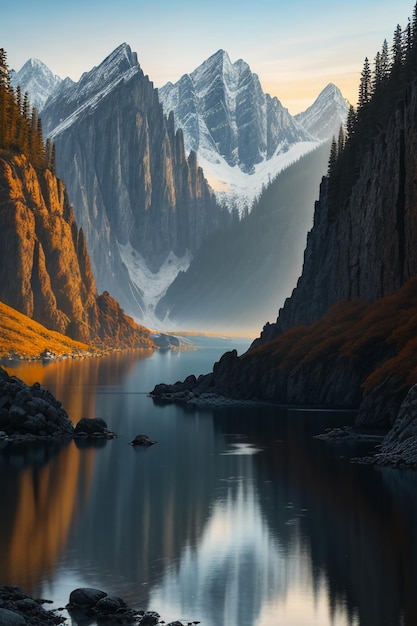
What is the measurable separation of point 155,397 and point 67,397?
622 inches

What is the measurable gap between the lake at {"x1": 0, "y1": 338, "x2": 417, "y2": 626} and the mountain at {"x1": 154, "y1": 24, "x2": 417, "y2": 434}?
18904 mm

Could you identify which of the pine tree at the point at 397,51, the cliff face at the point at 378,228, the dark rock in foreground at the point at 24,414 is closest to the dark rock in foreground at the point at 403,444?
the dark rock in foreground at the point at 24,414

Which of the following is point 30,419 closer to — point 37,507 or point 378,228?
point 37,507

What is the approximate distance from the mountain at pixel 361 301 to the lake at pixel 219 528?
18904 mm

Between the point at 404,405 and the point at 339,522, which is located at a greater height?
the point at 404,405

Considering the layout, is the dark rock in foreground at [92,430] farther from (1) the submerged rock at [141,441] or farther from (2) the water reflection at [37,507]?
(2) the water reflection at [37,507]

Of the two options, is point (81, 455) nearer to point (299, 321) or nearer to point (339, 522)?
point (339, 522)

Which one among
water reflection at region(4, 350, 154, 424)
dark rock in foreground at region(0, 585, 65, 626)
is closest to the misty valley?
dark rock in foreground at region(0, 585, 65, 626)

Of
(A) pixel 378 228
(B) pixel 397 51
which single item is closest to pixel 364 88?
(B) pixel 397 51

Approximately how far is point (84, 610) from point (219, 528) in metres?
16.3

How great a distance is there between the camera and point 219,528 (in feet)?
182

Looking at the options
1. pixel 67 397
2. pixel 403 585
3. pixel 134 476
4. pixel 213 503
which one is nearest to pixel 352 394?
pixel 67 397

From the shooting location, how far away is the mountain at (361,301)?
111 meters

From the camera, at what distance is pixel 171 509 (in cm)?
6125
